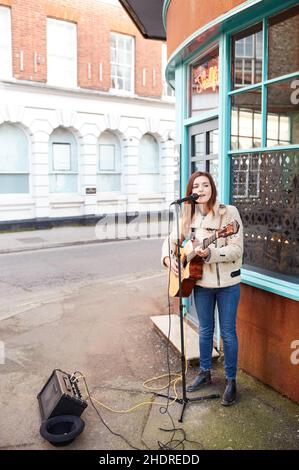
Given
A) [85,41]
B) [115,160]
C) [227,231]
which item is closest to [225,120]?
[227,231]

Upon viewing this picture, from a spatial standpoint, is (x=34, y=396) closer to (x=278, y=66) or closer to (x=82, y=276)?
(x=278, y=66)

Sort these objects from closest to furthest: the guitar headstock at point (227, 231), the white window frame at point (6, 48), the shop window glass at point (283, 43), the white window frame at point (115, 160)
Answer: the guitar headstock at point (227, 231), the shop window glass at point (283, 43), the white window frame at point (6, 48), the white window frame at point (115, 160)

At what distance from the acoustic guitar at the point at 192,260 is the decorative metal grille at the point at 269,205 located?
0.54m

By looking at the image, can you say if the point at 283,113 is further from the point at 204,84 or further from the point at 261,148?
the point at 204,84

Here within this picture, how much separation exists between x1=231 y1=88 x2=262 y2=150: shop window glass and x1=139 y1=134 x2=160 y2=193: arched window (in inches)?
597

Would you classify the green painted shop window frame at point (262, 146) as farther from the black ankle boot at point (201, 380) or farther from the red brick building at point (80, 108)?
the red brick building at point (80, 108)

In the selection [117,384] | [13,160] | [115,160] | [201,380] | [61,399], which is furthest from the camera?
[115,160]

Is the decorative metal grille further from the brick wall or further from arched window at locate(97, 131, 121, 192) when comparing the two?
arched window at locate(97, 131, 121, 192)

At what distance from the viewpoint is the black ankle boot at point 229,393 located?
12.9 ft

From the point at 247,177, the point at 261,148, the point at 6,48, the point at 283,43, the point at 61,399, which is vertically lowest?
the point at 61,399

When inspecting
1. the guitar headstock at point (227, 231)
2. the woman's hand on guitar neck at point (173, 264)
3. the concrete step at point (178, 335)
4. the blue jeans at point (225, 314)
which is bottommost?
the concrete step at point (178, 335)

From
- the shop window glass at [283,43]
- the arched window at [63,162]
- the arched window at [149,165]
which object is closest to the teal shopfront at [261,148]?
the shop window glass at [283,43]

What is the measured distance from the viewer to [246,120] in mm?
4512

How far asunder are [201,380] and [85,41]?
15.9m
